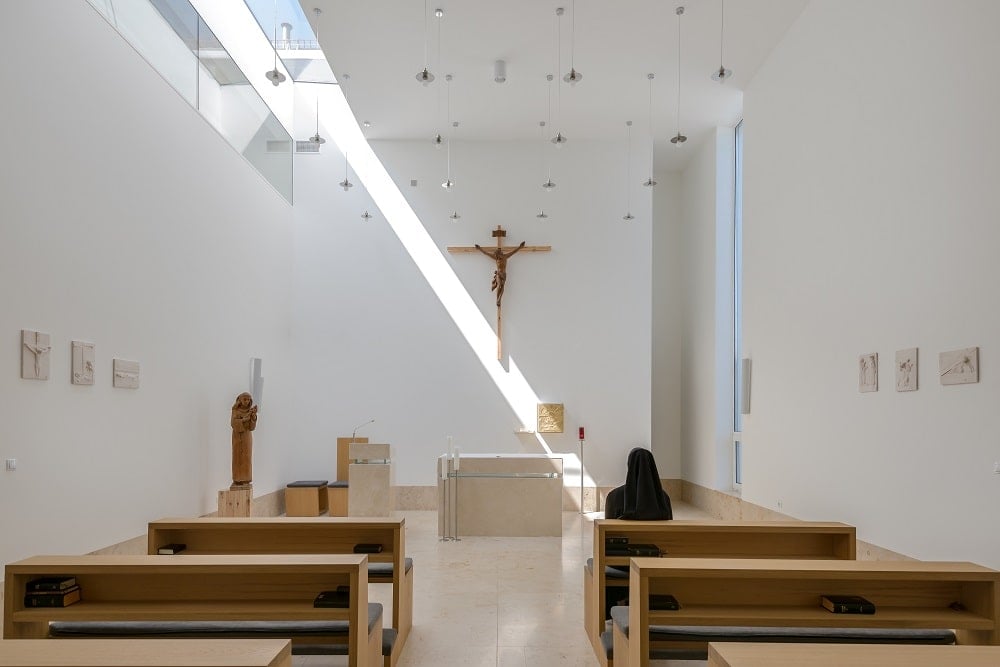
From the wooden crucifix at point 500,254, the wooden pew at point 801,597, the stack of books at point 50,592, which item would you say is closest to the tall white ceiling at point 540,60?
the wooden crucifix at point 500,254

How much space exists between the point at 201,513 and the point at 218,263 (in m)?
2.33

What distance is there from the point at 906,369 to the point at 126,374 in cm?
522

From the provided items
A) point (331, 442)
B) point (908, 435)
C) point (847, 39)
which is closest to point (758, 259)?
point (847, 39)

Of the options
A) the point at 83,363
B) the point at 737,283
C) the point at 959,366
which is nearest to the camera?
the point at 959,366

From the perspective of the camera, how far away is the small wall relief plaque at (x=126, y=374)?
5.64 meters

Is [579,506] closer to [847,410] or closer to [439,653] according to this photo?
[847,410]

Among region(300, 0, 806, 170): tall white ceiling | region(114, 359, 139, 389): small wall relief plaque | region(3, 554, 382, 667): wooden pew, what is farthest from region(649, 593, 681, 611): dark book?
region(300, 0, 806, 170): tall white ceiling

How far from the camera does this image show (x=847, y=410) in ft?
18.7

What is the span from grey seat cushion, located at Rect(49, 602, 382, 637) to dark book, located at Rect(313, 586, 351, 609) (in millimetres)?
175

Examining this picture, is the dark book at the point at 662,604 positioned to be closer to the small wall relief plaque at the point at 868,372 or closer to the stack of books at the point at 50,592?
the stack of books at the point at 50,592

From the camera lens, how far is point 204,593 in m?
3.43

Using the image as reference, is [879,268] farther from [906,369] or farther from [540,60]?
[540,60]

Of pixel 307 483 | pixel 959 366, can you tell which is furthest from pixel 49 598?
pixel 307 483

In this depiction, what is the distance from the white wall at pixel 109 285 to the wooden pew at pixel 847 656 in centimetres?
404
